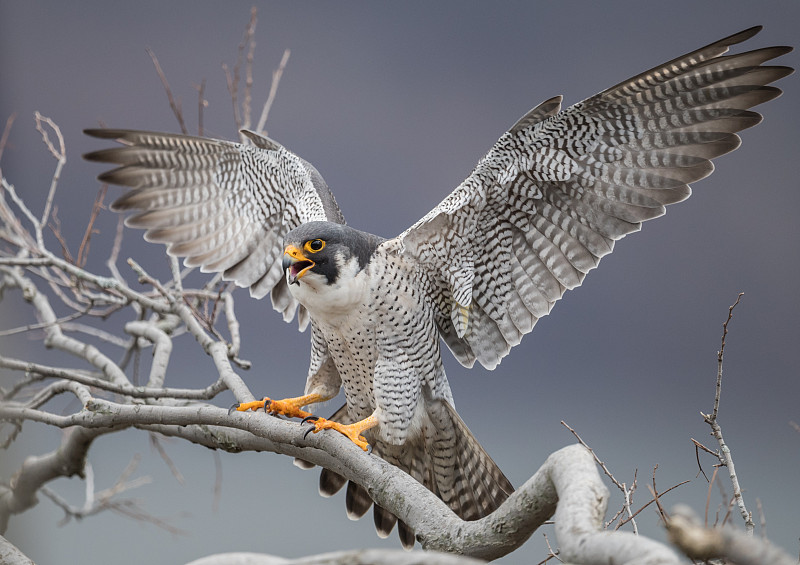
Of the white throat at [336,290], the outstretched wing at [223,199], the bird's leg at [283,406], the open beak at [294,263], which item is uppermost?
the outstretched wing at [223,199]

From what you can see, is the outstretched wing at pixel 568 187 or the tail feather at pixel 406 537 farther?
the tail feather at pixel 406 537

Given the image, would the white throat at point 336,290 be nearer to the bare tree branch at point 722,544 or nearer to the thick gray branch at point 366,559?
the thick gray branch at point 366,559

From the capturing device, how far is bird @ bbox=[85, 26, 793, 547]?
220 centimetres

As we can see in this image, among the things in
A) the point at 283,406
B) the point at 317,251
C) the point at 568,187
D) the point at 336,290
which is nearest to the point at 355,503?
the point at 283,406

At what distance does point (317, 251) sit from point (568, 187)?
2.80 feet

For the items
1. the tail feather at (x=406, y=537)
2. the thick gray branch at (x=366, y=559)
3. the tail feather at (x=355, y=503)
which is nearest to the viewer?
the thick gray branch at (x=366, y=559)

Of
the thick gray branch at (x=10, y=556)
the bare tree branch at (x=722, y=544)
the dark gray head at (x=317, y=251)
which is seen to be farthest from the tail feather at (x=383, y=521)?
the bare tree branch at (x=722, y=544)

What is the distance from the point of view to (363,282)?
2.27 m

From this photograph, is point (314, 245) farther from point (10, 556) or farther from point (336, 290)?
point (10, 556)

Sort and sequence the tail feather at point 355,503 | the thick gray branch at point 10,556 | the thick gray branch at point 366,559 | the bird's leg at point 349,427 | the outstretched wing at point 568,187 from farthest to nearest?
the tail feather at point 355,503
the outstretched wing at point 568,187
the bird's leg at point 349,427
the thick gray branch at point 10,556
the thick gray branch at point 366,559

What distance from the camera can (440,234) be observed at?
8.02ft

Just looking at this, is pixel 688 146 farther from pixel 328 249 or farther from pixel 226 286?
pixel 226 286

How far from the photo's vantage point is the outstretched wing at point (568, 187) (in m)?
2.13

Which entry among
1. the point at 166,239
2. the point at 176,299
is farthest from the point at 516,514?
the point at 166,239
